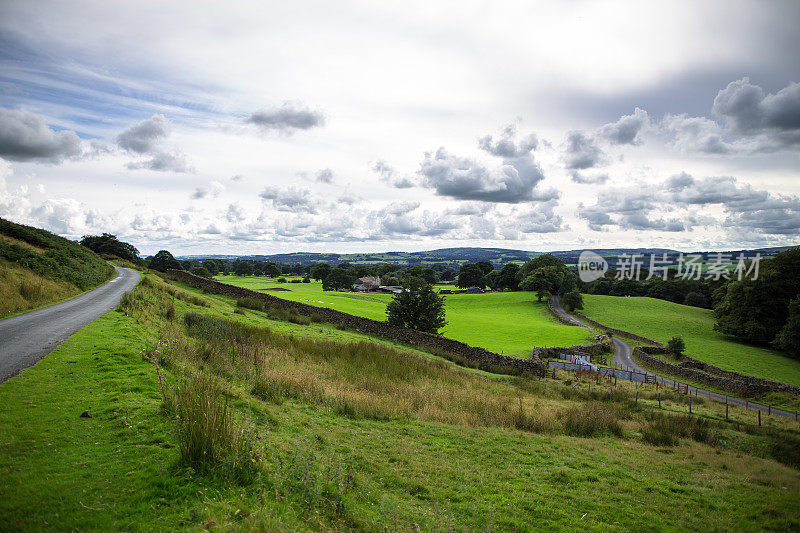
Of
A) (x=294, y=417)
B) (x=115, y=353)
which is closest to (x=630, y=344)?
(x=294, y=417)

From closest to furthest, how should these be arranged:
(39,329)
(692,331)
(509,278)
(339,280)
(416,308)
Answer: (39,329) < (416,308) < (692,331) < (509,278) < (339,280)

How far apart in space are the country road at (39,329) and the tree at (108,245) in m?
63.4

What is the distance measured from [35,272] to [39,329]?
14068mm

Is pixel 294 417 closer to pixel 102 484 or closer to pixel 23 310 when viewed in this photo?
pixel 102 484

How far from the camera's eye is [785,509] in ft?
19.8

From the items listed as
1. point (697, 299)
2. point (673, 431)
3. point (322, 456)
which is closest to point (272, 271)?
point (697, 299)

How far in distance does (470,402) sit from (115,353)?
10.8 meters

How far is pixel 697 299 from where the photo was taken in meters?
76.9

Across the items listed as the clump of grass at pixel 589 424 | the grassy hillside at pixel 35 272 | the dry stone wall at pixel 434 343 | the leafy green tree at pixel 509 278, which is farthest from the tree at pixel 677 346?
the leafy green tree at pixel 509 278

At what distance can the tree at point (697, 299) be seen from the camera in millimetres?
76688

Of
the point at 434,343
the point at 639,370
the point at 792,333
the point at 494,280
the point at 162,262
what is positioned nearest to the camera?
the point at 434,343

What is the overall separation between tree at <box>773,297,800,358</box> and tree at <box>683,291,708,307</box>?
42.8 m

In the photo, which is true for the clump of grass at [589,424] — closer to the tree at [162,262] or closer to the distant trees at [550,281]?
the distant trees at [550,281]

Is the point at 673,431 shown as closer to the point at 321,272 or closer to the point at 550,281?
the point at 550,281
